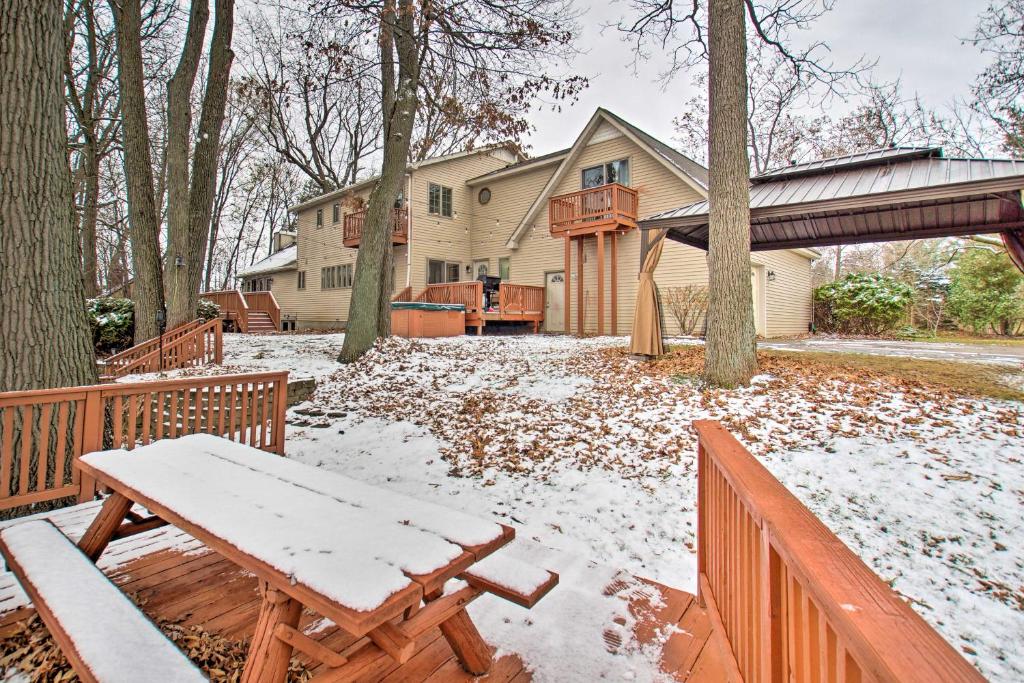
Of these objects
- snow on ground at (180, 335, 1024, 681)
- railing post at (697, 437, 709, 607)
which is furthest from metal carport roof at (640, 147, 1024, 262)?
railing post at (697, 437, 709, 607)

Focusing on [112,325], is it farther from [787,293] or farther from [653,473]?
[787,293]

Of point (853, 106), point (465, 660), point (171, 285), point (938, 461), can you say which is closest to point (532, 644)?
point (465, 660)

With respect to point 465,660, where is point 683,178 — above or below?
above

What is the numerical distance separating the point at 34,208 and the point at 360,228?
15.7 metres

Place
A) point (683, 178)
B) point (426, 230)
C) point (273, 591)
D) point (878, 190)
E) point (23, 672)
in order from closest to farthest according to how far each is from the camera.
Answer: point (273, 591) < point (23, 672) < point (878, 190) < point (683, 178) < point (426, 230)

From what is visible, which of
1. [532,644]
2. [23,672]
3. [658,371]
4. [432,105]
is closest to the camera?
[23,672]

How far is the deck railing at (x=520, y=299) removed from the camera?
14.8 metres

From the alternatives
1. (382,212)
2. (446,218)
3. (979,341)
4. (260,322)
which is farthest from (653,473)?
Answer: (260,322)

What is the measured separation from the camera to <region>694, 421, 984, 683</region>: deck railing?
61cm

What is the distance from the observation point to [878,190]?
20.2 feet

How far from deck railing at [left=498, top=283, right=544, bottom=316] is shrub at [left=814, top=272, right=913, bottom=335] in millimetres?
9862

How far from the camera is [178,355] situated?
859 centimetres

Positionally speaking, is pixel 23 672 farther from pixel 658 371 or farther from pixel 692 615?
pixel 658 371

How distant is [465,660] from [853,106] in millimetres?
23182
